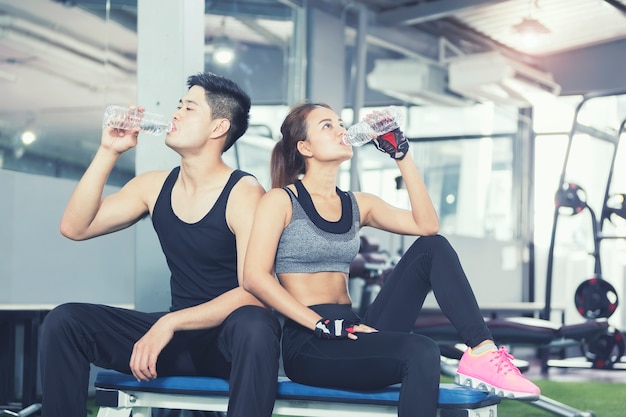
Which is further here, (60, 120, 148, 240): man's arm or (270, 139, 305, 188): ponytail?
(270, 139, 305, 188): ponytail

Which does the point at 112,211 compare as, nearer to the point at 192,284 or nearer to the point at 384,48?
the point at 192,284

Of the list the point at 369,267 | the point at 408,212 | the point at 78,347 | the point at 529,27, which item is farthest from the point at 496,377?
the point at 529,27

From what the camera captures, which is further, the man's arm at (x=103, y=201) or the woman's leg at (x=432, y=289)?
the man's arm at (x=103, y=201)

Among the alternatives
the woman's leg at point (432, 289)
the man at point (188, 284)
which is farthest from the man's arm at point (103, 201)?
the woman's leg at point (432, 289)

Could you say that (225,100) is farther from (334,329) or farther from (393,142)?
(334,329)

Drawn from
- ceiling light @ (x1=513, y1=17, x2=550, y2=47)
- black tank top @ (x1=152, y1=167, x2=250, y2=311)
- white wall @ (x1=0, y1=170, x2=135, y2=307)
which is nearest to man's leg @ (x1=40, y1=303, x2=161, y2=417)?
black tank top @ (x1=152, y1=167, x2=250, y2=311)

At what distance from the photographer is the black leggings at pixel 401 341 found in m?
1.97

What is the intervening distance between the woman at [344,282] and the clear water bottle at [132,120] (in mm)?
359

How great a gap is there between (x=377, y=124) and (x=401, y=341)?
2.08 feet

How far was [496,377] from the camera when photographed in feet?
6.92

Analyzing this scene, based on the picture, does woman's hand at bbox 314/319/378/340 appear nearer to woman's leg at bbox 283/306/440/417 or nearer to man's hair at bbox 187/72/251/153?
Answer: woman's leg at bbox 283/306/440/417

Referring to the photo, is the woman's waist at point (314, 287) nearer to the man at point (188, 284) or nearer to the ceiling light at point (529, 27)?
the man at point (188, 284)

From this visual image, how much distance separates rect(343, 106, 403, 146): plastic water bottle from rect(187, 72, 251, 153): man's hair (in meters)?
0.37

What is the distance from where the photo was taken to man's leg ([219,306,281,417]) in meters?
1.98
